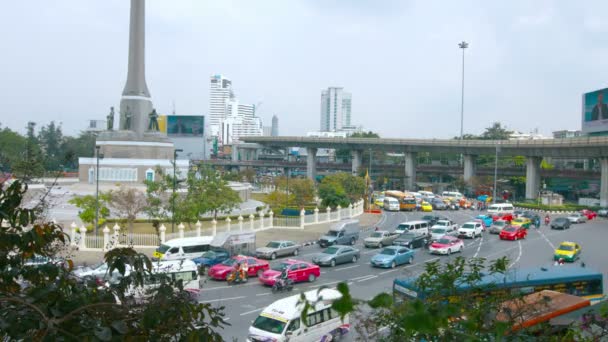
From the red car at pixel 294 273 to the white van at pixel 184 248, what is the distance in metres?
4.19

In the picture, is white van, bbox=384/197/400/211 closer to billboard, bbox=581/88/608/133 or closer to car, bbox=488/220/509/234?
car, bbox=488/220/509/234

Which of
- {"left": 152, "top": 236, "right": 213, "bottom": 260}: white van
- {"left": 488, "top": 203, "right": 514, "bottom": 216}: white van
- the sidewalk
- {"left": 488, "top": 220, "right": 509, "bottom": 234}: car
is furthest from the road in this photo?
{"left": 488, "top": 203, "right": 514, "bottom": 216}: white van

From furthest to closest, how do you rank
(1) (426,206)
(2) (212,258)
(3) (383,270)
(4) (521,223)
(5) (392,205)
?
(5) (392,205), (1) (426,206), (4) (521,223), (3) (383,270), (2) (212,258)

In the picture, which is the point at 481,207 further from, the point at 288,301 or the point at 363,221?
the point at 288,301

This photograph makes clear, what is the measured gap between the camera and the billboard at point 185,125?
317 feet

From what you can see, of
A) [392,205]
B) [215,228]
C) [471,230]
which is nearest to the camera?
[215,228]

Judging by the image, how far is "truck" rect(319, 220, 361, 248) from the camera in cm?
2648

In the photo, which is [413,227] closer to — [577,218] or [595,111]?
[577,218]

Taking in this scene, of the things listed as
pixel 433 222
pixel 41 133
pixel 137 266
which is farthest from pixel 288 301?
pixel 41 133

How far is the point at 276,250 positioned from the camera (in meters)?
22.6

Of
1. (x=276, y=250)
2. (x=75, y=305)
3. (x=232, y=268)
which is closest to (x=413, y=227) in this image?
(x=276, y=250)

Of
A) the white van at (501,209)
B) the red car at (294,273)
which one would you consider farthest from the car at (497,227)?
the red car at (294,273)

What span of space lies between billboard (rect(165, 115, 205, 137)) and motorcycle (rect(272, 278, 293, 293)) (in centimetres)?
8226

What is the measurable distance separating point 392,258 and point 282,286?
239 inches
